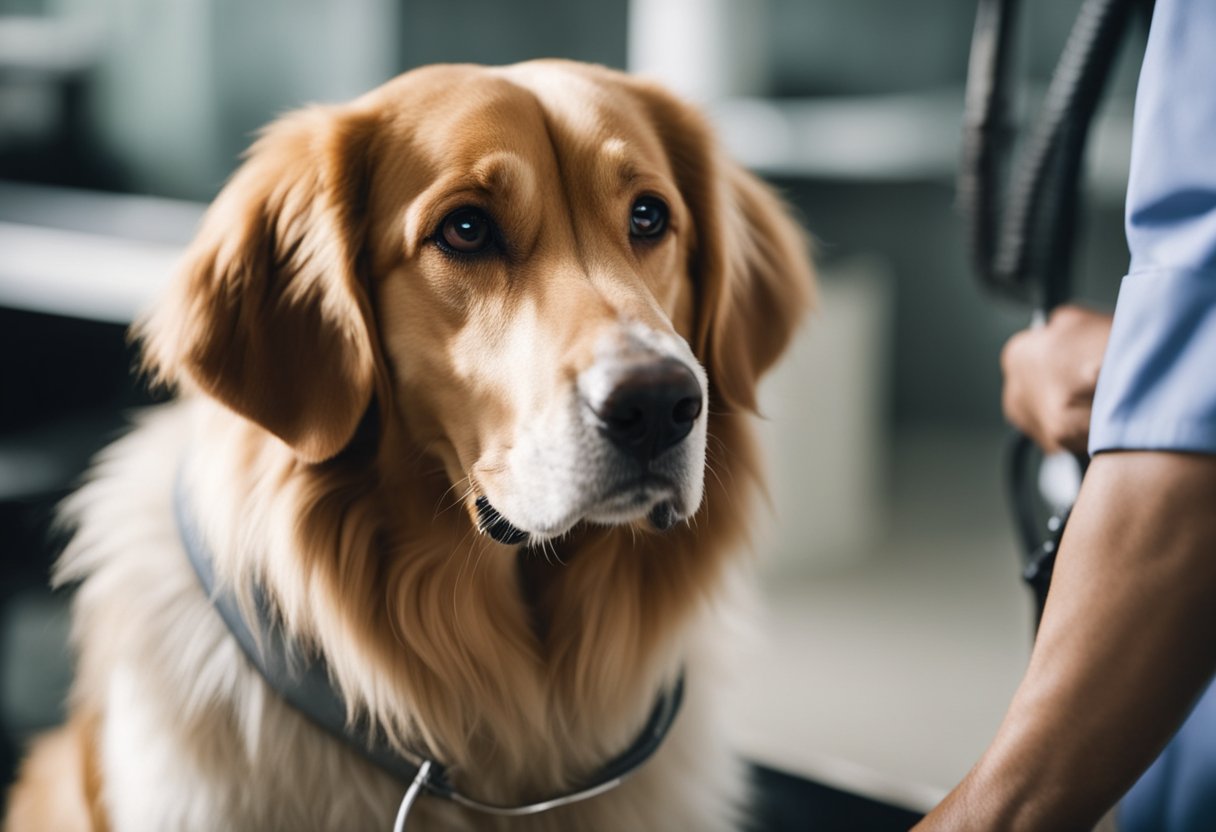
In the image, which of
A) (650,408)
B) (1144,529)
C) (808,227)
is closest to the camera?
(1144,529)

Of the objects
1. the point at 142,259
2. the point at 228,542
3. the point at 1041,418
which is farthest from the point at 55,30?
the point at 1041,418

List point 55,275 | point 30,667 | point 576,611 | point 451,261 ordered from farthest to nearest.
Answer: point 55,275
point 30,667
point 576,611
point 451,261

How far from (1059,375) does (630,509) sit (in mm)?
451

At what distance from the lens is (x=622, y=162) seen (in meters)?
1.22

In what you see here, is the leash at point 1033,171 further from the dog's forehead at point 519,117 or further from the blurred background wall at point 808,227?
the blurred background wall at point 808,227

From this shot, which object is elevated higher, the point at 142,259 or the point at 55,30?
the point at 55,30

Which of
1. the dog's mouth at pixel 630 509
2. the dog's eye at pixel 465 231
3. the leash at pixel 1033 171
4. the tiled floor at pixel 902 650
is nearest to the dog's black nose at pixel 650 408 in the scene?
the dog's mouth at pixel 630 509

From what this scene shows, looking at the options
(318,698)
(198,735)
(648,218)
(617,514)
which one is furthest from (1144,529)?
(198,735)

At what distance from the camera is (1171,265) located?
77cm

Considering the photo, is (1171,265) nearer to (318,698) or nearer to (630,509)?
(630,509)

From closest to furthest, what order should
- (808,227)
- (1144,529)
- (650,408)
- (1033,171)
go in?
(1144,529) < (650,408) < (1033,171) < (808,227)

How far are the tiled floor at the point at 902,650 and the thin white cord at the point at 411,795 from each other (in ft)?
3.57

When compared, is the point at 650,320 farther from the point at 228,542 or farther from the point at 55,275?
the point at 55,275

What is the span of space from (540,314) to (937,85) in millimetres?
4249
